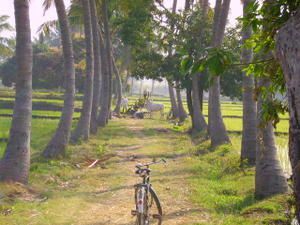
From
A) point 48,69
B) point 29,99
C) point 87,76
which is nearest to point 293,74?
point 29,99

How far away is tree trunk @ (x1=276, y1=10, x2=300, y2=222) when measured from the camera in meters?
2.74

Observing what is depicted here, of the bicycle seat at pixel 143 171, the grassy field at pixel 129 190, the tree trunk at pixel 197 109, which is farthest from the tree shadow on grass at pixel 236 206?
the tree trunk at pixel 197 109

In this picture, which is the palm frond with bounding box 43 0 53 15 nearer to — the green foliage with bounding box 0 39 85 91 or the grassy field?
the grassy field

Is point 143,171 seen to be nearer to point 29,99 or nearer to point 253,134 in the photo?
point 29,99

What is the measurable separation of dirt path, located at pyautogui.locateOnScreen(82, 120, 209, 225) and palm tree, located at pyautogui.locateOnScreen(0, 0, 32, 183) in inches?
75.2

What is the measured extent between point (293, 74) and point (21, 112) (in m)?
8.66

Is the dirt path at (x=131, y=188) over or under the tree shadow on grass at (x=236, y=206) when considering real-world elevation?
under

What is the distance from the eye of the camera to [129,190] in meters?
10.8

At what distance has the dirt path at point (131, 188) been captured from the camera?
8.67 m

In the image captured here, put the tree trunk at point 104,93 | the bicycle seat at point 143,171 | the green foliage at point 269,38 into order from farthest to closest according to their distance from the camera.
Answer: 1. the tree trunk at point 104,93
2. the bicycle seat at point 143,171
3. the green foliage at point 269,38

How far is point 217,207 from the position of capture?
364 inches

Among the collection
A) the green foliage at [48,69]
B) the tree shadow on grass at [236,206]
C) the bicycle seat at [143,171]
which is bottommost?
the tree shadow on grass at [236,206]

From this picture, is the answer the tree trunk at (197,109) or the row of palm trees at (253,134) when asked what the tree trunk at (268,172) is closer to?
the row of palm trees at (253,134)

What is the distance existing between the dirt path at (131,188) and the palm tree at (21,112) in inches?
75.2
